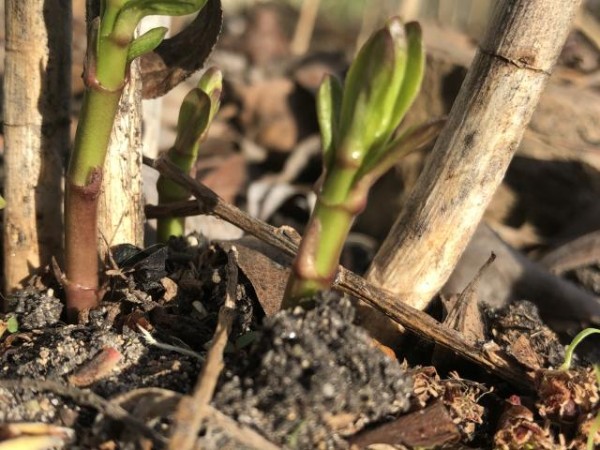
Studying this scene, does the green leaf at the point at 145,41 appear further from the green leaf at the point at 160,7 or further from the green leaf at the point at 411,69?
the green leaf at the point at 411,69

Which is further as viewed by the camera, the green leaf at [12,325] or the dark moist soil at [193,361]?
the green leaf at [12,325]

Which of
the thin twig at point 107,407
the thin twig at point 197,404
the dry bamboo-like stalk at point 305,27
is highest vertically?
the dry bamboo-like stalk at point 305,27

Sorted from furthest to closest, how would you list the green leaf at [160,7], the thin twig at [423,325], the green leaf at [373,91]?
the thin twig at [423,325] → the green leaf at [160,7] → the green leaf at [373,91]

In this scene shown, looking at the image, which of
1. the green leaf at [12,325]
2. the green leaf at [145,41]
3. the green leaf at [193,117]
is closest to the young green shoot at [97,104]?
the green leaf at [145,41]

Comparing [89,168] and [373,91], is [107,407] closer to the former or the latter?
[89,168]

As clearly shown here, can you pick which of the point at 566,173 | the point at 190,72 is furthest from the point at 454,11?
the point at 190,72

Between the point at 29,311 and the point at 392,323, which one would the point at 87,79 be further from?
the point at 392,323

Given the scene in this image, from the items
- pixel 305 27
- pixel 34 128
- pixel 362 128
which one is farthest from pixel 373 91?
pixel 305 27
